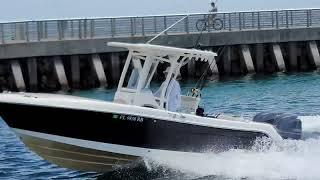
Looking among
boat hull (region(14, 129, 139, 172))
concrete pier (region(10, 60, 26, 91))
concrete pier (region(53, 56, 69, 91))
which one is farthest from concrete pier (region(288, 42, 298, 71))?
boat hull (region(14, 129, 139, 172))

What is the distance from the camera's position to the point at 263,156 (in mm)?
14133

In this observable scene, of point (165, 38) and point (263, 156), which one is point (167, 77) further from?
point (165, 38)

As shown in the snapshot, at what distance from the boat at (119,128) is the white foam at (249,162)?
0.54 feet

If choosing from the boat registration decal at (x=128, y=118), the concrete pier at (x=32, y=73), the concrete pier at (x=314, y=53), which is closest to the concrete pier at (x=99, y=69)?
the concrete pier at (x=32, y=73)

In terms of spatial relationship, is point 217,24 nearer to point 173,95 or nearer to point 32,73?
point 32,73

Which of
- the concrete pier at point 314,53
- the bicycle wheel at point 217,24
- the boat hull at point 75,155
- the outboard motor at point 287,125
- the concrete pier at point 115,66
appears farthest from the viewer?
the concrete pier at point 314,53

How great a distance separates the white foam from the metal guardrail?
23.0m

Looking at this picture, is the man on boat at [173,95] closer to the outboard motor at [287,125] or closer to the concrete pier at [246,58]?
the outboard motor at [287,125]

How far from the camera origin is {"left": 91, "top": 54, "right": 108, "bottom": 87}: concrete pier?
121ft

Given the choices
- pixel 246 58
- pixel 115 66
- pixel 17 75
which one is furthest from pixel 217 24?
pixel 17 75

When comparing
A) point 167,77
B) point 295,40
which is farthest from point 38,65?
point 167,77

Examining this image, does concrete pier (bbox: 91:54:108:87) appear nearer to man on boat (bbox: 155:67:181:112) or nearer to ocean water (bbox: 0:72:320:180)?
ocean water (bbox: 0:72:320:180)

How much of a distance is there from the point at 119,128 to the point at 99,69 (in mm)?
23611

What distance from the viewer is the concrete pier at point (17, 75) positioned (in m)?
34.7
